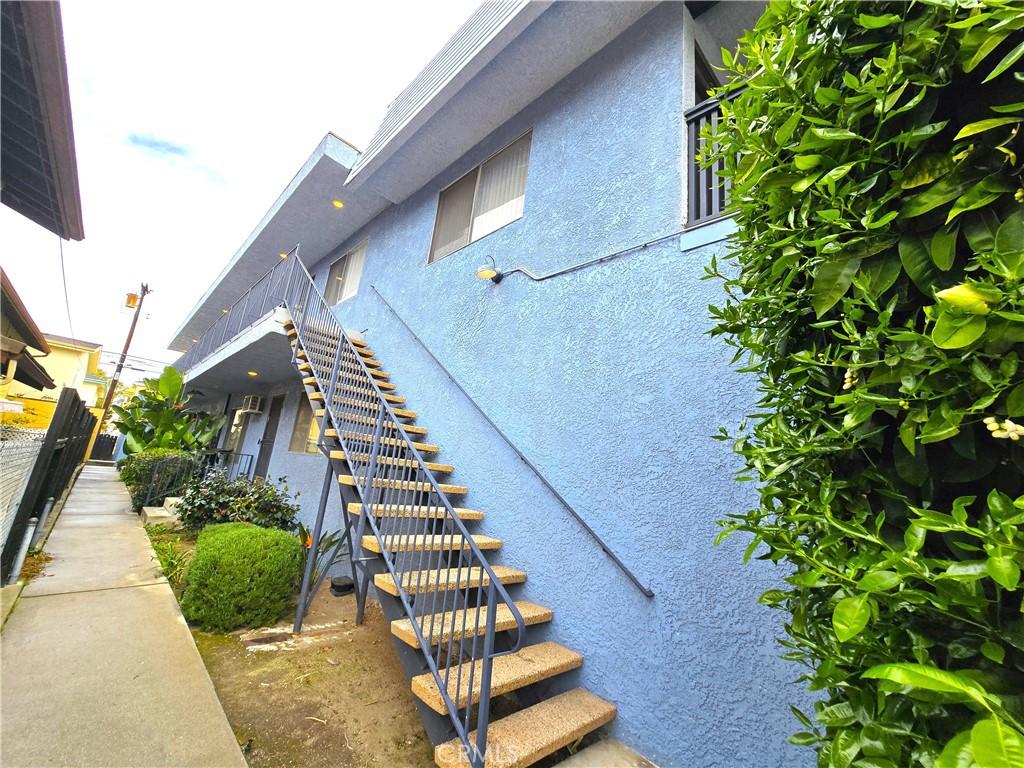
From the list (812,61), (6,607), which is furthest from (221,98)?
(812,61)

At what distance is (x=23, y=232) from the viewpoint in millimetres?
4090

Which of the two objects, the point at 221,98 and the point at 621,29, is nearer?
the point at 621,29

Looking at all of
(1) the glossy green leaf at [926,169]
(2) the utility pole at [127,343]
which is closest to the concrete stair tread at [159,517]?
(1) the glossy green leaf at [926,169]

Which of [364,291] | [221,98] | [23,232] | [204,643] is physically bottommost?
[204,643]

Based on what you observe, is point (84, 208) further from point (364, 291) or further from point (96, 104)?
point (364, 291)

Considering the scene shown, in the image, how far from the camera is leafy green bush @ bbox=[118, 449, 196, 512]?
8.41 meters

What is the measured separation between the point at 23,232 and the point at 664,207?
626cm

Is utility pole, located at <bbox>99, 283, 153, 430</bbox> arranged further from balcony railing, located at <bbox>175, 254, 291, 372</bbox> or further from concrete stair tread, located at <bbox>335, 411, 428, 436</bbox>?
concrete stair tread, located at <bbox>335, 411, 428, 436</bbox>

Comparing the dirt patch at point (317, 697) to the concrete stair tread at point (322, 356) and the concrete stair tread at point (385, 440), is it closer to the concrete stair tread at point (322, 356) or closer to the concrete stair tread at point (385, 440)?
the concrete stair tread at point (385, 440)

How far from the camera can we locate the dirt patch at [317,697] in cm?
235

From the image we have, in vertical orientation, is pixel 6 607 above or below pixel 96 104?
below

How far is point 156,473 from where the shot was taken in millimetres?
8398

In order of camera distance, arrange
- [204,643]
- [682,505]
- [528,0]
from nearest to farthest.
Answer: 1. [682,505]
2. [204,643]
3. [528,0]

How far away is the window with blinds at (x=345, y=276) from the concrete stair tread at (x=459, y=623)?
6.69m
